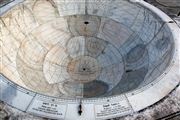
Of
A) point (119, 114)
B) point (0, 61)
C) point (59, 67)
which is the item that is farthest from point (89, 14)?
point (119, 114)

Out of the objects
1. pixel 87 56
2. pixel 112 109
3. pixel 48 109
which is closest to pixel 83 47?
pixel 87 56

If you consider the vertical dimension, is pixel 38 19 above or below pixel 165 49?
above

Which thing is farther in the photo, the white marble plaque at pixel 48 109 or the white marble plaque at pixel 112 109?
the white marble plaque at pixel 112 109

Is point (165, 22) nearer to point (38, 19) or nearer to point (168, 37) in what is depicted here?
point (168, 37)

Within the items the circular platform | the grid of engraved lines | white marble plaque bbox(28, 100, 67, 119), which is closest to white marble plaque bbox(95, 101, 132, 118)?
the circular platform

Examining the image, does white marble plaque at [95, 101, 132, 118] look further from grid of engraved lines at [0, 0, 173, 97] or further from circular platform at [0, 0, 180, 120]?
grid of engraved lines at [0, 0, 173, 97]

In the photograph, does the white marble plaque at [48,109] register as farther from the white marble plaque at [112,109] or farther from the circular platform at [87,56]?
the white marble plaque at [112,109]

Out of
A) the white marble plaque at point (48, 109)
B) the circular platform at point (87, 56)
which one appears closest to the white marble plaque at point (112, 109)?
the circular platform at point (87, 56)
